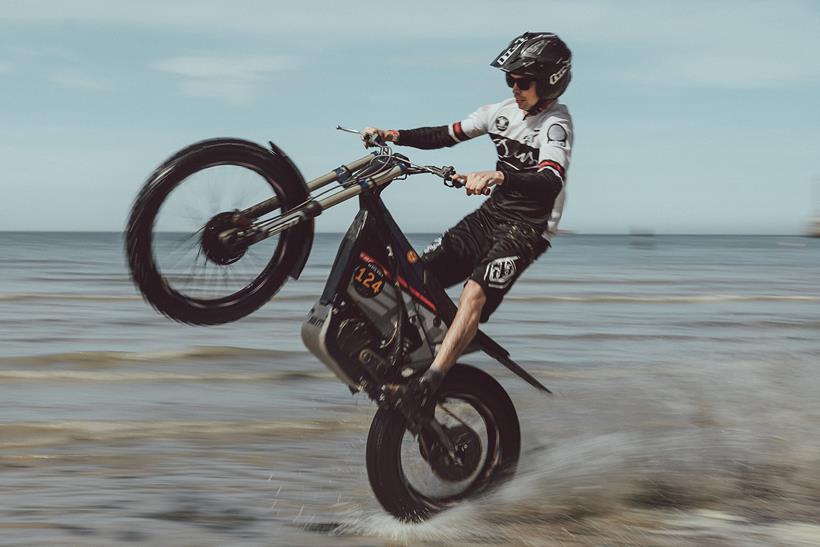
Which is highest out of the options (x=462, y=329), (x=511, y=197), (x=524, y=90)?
(x=524, y=90)

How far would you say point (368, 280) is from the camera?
5086 mm

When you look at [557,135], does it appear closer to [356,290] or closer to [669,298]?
[356,290]

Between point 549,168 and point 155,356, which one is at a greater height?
point 549,168

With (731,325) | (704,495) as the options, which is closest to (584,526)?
(704,495)

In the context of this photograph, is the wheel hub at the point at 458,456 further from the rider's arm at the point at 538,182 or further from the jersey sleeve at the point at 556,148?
the jersey sleeve at the point at 556,148

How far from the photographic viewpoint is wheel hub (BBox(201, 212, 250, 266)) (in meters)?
4.87

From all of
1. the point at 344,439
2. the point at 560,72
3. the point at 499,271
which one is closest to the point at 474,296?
the point at 499,271

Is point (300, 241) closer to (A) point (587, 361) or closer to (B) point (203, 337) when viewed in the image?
(A) point (587, 361)

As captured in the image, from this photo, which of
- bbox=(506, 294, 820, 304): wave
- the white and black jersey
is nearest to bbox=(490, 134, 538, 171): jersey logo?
the white and black jersey

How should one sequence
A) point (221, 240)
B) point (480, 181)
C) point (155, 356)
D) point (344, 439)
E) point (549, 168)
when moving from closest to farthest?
1. point (480, 181)
2. point (221, 240)
3. point (549, 168)
4. point (344, 439)
5. point (155, 356)

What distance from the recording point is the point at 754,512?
18.1 feet

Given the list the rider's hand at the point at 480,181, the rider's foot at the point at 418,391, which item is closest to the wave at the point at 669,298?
the rider's foot at the point at 418,391

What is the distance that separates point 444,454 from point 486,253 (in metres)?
1.12

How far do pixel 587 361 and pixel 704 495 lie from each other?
654 centimetres
